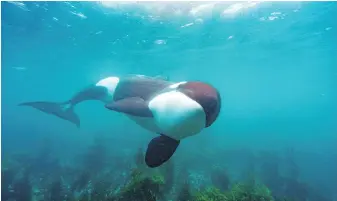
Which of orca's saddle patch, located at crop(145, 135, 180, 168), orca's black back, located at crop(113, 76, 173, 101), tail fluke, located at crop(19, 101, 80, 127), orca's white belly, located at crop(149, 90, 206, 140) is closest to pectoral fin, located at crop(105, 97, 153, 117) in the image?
orca's white belly, located at crop(149, 90, 206, 140)

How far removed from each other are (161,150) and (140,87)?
5.97 feet

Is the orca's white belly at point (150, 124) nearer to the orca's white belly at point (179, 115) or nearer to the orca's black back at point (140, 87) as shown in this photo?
the orca's black back at point (140, 87)

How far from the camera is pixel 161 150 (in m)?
3.81

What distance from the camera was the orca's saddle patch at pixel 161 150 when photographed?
148 inches

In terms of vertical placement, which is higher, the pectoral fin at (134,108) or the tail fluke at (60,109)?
the pectoral fin at (134,108)

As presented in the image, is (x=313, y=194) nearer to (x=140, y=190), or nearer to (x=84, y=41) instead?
(x=140, y=190)

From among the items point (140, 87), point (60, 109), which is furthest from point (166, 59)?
point (140, 87)

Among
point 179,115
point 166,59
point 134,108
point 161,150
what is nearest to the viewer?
point 179,115

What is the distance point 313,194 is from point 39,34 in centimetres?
2594

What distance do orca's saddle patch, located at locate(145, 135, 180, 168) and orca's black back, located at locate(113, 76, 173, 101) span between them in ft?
2.41

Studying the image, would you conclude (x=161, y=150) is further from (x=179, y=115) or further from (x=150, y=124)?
(x=179, y=115)

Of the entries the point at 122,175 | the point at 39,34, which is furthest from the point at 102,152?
the point at 39,34

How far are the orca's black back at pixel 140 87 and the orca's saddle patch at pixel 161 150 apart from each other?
74 centimetres

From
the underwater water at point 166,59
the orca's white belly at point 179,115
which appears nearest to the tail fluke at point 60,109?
the underwater water at point 166,59
